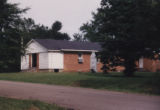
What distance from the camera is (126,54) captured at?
21859mm

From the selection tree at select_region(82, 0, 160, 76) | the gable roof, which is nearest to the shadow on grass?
tree at select_region(82, 0, 160, 76)

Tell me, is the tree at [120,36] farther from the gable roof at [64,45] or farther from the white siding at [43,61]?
the gable roof at [64,45]

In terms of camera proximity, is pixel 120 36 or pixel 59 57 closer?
pixel 120 36

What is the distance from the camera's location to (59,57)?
35.1m

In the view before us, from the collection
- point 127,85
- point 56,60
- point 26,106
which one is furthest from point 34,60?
point 26,106

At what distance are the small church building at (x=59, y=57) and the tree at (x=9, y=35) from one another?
23.0 meters

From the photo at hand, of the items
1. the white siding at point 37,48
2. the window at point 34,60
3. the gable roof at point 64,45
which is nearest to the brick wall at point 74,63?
the gable roof at point 64,45

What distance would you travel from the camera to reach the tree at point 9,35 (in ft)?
31.7

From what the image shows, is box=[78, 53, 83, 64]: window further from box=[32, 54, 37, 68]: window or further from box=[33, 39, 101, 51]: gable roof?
box=[32, 54, 37, 68]: window

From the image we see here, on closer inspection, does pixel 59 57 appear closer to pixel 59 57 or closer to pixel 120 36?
pixel 59 57

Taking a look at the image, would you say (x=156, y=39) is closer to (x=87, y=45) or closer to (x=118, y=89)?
(x=118, y=89)

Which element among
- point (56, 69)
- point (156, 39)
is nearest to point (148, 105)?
point (156, 39)

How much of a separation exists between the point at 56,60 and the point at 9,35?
2492 centimetres

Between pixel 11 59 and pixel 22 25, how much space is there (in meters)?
1.29
